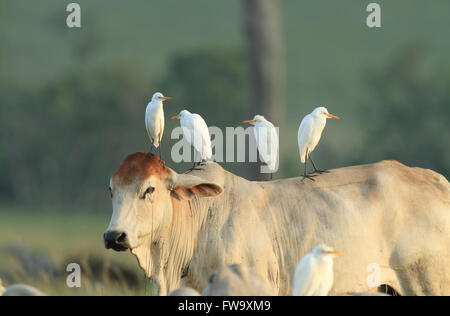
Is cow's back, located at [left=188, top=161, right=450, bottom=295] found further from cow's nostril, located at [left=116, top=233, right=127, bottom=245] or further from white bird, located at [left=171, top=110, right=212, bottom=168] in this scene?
cow's nostril, located at [left=116, top=233, right=127, bottom=245]

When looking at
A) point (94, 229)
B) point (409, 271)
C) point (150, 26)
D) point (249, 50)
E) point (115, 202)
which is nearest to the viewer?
point (115, 202)

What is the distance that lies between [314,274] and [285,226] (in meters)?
1.16

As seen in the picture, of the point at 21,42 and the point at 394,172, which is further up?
the point at 21,42

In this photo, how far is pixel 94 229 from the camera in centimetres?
3109

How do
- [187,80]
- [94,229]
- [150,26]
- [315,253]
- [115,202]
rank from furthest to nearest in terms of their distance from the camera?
[150,26] < [187,80] < [94,229] < [115,202] < [315,253]

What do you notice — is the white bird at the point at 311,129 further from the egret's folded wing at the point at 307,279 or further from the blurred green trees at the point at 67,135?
the blurred green trees at the point at 67,135

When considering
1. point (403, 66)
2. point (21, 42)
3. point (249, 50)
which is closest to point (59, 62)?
point (21, 42)

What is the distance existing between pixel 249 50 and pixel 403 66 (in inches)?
1300

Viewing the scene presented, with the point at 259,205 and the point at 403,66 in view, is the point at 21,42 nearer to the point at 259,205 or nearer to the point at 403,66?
the point at 403,66

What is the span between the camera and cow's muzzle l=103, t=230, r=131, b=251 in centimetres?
479

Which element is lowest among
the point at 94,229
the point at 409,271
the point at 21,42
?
the point at 94,229

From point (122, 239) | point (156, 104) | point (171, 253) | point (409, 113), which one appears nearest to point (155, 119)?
point (156, 104)

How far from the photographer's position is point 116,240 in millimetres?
4816

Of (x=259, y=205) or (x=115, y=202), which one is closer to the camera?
(x=115, y=202)
